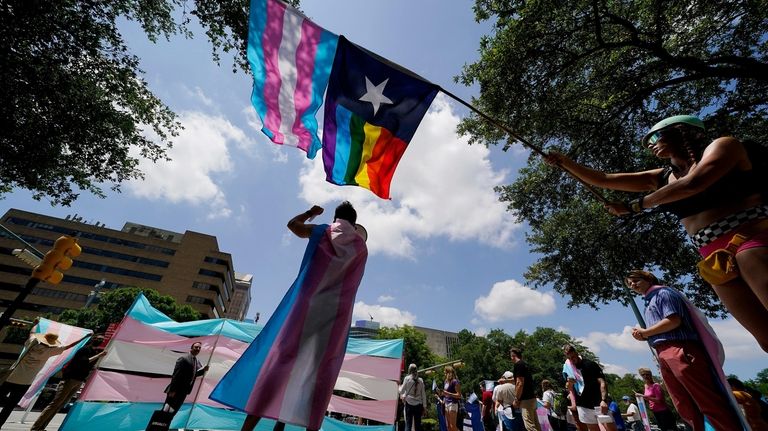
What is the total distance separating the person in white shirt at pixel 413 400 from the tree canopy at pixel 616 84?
831 centimetres

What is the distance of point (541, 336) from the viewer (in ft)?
193

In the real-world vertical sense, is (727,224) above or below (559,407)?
below

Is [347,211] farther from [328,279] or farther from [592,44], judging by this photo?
[592,44]

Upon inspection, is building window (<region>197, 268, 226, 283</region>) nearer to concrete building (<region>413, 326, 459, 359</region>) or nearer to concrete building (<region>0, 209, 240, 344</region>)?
concrete building (<region>0, 209, 240, 344</region>)

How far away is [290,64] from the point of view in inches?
165

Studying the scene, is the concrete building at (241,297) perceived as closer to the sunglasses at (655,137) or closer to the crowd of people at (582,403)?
the crowd of people at (582,403)

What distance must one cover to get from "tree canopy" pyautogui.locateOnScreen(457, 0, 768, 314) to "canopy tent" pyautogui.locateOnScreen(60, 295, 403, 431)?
336 inches

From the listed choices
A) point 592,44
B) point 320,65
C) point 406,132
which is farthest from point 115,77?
point 592,44

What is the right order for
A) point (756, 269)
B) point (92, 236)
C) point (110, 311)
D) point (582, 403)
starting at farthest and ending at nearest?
point (92, 236) → point (110, 311) → point (582, 403) → point (756, 269)

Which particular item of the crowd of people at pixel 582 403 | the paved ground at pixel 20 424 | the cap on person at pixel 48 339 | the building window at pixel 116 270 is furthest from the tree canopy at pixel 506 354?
the building window at pixel 116 270

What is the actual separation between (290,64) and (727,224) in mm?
4461

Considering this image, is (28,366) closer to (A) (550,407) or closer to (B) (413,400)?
(B) (413,400)

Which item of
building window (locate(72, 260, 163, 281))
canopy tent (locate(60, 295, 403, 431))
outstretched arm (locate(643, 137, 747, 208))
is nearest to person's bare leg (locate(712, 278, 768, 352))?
outstretched arm (locate(643, 137, 747, 208))

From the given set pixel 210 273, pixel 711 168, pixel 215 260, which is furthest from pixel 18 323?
pixel 215 260
